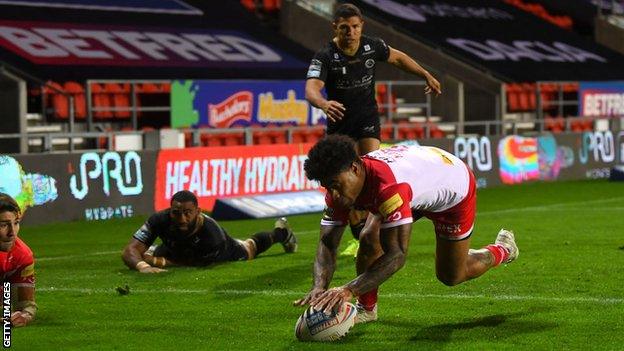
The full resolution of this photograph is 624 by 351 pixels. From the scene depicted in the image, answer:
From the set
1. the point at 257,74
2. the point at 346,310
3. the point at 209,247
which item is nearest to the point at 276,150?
the point at 257,74

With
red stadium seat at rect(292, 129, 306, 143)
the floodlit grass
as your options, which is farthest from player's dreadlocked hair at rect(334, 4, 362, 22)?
red stadium seat at rect(292, 129, 306, 143)

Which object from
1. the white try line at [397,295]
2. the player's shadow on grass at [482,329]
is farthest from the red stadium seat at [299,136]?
the player's shadow on grass at [482,329]

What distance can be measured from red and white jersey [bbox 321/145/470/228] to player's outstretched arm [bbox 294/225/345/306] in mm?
59

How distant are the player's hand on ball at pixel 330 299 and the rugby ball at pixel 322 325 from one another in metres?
0.60

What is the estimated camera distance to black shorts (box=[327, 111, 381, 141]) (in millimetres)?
12734

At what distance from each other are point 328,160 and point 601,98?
3049 cm

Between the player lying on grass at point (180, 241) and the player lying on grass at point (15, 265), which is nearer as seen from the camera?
the player lying on grass at point (15, 265)

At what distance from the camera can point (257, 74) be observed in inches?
1171

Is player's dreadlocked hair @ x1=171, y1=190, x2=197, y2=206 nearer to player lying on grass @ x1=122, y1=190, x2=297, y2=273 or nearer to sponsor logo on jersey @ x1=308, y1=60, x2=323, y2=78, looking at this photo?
player lying on grass @ x1=122, y1=190, x2=297, y2=273

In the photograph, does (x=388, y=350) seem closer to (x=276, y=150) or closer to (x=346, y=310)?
(x=346, y=310)

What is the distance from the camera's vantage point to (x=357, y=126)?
12766mm

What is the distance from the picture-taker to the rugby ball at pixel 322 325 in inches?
332

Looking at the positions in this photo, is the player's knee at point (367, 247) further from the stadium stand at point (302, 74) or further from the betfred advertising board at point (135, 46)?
the betfred advertising board at point (135, 46)

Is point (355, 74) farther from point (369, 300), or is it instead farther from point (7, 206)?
point (7, 206)
